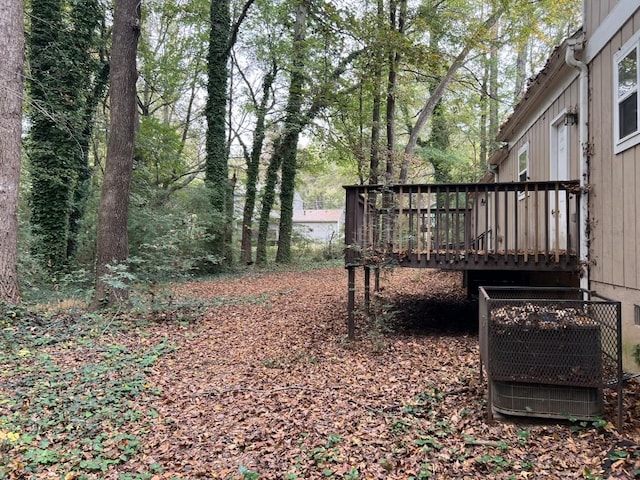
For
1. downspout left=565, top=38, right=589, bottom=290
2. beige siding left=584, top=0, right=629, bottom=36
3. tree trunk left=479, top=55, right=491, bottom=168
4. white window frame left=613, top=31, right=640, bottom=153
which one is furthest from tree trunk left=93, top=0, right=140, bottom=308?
tree trunk left=479, top=55, right=491, bottom=168

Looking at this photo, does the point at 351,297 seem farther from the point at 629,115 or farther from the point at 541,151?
the point at 541,151

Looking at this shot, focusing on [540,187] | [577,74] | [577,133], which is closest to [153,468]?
[540,187]

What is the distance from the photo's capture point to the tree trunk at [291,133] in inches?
585

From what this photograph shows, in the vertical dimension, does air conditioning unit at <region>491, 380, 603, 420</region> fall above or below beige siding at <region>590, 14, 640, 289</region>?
below

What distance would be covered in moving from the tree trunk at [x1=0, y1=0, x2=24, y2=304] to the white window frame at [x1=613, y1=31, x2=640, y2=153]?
28.1ft

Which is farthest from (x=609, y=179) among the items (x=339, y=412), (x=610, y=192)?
(x=339, y=412)

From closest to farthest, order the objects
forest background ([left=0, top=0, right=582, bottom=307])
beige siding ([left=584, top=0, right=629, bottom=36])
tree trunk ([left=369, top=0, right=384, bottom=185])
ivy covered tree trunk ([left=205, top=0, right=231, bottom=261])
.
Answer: beige siding ([left=584, top=0, right=629, bottom=36])
forest background ([left=0, top=0, right=582, bottom=307])
tree trunk ([left=369, top=0, right=384, bottom=185])
ivy covered tree trunk ([left=205, top=0, right=231, bottom=261])

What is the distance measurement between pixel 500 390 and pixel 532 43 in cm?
2269

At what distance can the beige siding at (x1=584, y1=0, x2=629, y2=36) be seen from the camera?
15.5ft

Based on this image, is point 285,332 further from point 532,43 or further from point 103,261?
point 532,43

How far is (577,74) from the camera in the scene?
5699 millimetres

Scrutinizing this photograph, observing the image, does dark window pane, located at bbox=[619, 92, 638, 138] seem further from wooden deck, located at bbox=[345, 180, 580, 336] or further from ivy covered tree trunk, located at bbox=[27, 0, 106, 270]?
ivy covered tree trunk, located at bbox=[27, 0, 106, 270]

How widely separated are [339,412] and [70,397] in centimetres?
279

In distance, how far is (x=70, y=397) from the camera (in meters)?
4.21
